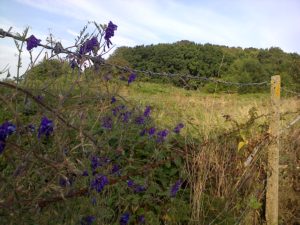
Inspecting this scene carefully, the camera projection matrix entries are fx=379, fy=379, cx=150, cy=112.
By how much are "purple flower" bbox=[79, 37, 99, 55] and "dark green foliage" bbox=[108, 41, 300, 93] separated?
66 cm

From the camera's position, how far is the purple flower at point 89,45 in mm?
1937

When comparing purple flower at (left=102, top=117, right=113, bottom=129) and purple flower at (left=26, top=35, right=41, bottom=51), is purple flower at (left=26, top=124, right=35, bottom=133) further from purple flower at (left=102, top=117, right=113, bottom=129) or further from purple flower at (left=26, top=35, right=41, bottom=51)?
purple flower at (left=102, top=117, right=113, bottom=129)

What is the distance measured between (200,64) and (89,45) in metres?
8.54

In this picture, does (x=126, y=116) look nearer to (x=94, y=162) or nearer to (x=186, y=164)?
(x=94, y=162)

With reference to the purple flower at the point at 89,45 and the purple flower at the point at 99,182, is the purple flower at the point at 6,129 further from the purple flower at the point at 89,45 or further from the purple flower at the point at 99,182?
the purple flower at the point at 89,45

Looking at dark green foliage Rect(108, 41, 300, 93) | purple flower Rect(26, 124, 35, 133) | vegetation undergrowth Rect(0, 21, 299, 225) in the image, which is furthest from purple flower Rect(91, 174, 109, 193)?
dark green foliage Rect(108, 41, 300, 93)

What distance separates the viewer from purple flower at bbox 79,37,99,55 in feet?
6.35

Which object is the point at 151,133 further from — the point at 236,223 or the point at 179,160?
the point at 236,223

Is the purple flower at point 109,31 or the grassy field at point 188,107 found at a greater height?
the purple flower at point 109,31

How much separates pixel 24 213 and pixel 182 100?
305 cm

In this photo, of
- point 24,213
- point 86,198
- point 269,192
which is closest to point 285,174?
point 269,192

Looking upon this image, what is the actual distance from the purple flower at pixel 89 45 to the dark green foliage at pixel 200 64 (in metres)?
0.66

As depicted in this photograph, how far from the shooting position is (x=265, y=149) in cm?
411

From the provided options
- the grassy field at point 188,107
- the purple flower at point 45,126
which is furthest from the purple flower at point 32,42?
the grassy field at point 188,107
